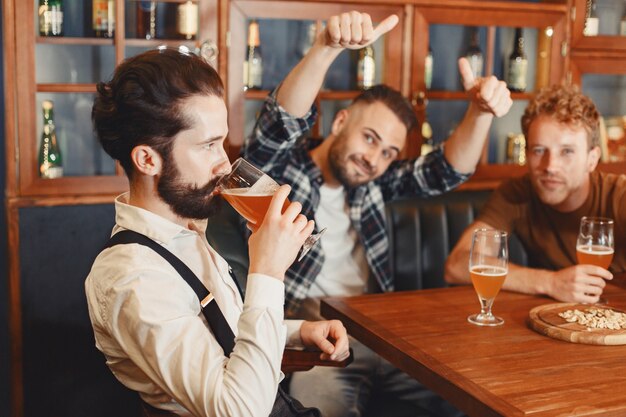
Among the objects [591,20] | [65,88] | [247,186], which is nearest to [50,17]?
[65,88]

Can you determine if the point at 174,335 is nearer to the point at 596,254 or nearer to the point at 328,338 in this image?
the point at 328,338

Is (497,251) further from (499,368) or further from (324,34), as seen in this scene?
(324,34)

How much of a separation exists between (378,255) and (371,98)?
51 cm

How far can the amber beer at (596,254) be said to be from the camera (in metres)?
1.90

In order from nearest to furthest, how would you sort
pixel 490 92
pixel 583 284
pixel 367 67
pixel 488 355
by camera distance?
pixel 488 355 → pixel 583 284 → pixel 490 92 → pixel 367 67

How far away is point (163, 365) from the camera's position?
4.09 ft

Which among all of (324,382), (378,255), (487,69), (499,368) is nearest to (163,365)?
(499,368)

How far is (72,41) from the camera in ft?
8.63

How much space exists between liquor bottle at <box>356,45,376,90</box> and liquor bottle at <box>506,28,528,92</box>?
634 millimetres

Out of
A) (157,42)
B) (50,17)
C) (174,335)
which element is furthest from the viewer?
(157,42)

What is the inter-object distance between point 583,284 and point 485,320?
300mm

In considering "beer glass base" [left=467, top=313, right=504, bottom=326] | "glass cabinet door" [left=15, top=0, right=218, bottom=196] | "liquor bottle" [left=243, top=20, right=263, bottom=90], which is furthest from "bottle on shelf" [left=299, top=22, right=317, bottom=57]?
"beer glass base" [left=467, top=313, right=504, bottom=326]

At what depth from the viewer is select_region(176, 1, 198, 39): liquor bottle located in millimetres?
2701

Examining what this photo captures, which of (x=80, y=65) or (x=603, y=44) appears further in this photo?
(x=603, y=44)
